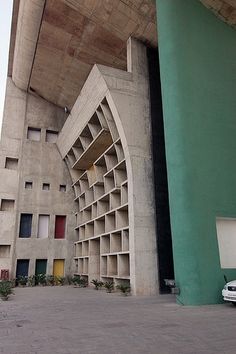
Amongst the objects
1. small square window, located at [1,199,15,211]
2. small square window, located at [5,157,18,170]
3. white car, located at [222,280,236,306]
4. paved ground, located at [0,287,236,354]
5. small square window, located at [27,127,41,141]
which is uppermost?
small square window, located at [27,127,41,141]

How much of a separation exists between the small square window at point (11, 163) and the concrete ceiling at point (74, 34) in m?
7.91

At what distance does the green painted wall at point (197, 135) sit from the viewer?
39.0ft

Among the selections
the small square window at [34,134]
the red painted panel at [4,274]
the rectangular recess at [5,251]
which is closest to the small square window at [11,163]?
the small square window at [34,134]

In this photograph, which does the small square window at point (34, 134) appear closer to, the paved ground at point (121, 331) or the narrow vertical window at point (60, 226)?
the narrow vertical window at point (60, 226)

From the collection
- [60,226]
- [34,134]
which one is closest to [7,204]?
[60,226]

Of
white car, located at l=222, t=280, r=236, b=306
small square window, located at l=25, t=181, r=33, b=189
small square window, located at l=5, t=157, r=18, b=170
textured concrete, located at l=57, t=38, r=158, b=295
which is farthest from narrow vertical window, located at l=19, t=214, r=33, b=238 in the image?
white car, located at l=222, t=280, r=236, b=306

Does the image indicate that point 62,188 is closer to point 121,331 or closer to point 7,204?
point 7,204

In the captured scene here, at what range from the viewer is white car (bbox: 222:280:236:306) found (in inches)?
422

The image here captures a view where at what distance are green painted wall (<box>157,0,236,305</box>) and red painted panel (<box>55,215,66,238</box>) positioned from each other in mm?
17257

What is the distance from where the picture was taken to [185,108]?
44.7 feet

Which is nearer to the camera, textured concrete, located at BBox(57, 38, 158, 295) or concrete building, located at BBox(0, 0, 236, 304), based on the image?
concrete building, located at BBox(0, 0, 236, 304)

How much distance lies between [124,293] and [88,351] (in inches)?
429

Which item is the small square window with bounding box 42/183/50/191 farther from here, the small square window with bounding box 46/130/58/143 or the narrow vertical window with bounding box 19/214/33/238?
the small square window with bounding box 46/130/58/143

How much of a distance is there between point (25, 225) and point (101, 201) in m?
8.31
